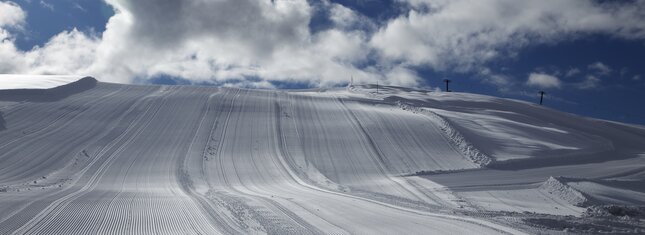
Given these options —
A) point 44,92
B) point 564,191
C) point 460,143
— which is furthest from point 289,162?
point 44,92

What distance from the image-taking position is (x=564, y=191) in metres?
18.8

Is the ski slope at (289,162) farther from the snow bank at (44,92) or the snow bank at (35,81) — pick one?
the snow bank at (35,81)

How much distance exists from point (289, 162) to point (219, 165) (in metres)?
3.23

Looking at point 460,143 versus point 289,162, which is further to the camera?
point 460,143

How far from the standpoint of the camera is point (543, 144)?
31.3 meters

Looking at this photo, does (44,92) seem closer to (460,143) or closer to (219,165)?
(219,165)

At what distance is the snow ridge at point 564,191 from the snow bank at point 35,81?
35207 mm

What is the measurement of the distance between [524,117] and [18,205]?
121ft

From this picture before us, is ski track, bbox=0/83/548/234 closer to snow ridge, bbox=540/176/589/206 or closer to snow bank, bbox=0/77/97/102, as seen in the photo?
snow bank, bbox=0/77/97/102

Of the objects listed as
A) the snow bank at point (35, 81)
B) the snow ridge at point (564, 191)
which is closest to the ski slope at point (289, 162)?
the snow ridge at point (564, 191)

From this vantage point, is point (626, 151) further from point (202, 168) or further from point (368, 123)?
point (202, 168)

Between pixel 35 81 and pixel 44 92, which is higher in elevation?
pixel 35 81

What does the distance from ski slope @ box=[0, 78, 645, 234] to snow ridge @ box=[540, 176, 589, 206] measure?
0.24ft

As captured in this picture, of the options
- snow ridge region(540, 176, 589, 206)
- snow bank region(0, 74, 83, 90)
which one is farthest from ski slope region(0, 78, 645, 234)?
snow bank region(0, 74, 83, 90)
